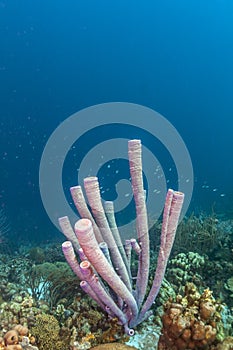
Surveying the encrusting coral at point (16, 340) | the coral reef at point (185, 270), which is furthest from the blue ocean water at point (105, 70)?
the encrusting coral at point (16, 340)

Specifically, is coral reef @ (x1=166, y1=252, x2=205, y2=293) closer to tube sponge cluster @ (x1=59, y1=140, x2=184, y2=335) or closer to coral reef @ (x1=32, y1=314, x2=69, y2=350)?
tube sponge cluster @ (x1=59, y1=140, x2=184, y2=335)

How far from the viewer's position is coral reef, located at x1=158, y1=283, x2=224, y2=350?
2.78m

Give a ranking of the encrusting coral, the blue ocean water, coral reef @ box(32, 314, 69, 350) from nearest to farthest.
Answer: the encrusting coral, coral reef @ box(32, 314, 69, 350), the blue ocean water

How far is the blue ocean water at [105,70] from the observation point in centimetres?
2934

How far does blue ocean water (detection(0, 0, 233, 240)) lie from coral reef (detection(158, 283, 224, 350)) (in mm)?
22456

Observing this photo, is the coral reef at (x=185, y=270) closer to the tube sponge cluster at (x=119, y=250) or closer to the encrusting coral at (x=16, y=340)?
the tube sponge cluster at (x=119, y=250)

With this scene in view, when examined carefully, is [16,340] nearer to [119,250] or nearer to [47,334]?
[47,334]

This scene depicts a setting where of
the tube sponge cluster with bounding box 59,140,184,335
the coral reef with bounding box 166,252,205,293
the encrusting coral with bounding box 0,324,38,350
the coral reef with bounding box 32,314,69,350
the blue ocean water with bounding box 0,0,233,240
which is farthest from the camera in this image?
the blue ocean water with bounding box 0,0,233,240

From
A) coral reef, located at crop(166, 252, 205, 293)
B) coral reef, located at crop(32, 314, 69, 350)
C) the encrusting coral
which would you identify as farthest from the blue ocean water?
the encrusting coral

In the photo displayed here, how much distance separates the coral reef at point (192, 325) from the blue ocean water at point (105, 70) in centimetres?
2246

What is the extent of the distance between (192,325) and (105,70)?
1355 inches

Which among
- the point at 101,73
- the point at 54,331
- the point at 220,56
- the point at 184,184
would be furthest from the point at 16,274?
the point at 220,56

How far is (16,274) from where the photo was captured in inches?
233

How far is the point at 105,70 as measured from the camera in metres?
34.9
